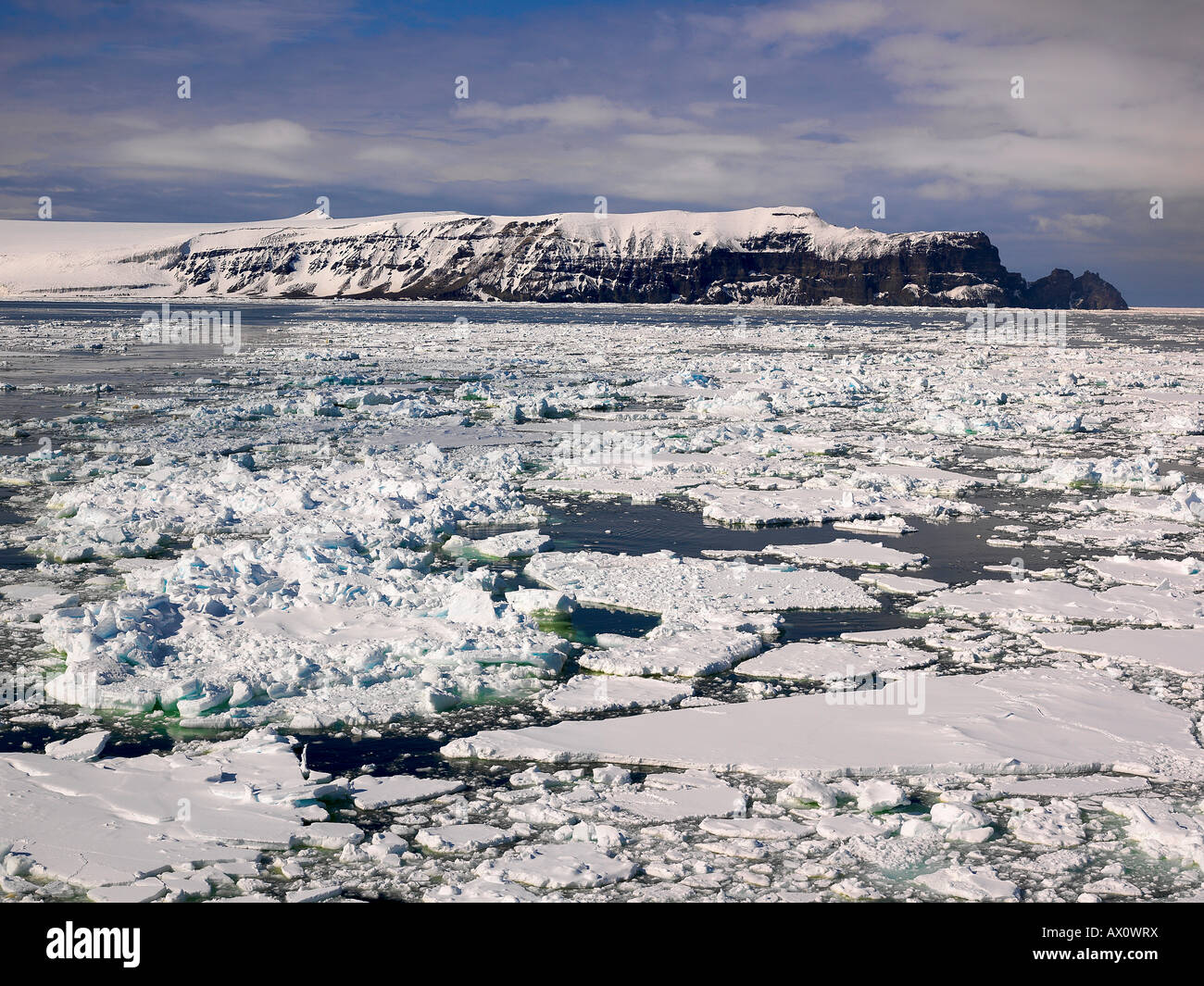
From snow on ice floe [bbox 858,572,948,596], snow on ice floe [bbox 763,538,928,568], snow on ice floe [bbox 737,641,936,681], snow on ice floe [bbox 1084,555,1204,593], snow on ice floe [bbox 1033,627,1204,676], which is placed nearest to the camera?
snow on ice floe [bbox 737,641,936,681]

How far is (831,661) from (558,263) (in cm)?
14939

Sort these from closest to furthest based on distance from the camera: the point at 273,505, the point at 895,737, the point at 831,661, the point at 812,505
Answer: the point at 895,737 < the point at 831,661 < the point at 273,505 < the point at 812,505

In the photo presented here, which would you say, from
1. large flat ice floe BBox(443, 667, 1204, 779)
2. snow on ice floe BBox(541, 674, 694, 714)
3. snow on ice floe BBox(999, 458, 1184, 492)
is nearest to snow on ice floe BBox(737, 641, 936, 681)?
large flat ice floe BBox(443, 667, 1204, 779)

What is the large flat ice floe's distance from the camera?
4992 millimetres

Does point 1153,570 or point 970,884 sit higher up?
point 1153,570

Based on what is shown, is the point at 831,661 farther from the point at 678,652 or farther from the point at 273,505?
the point at 273,505

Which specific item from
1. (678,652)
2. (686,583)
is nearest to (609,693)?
(678,652)

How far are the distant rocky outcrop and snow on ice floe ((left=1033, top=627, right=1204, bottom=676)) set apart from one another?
140m

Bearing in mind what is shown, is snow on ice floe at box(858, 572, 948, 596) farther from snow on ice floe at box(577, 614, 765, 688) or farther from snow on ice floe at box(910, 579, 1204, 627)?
snow on ice floe at box(577, 614, 765, 688)

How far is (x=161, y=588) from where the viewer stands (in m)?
7.27

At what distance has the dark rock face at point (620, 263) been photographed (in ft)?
490

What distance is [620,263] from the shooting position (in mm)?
152250

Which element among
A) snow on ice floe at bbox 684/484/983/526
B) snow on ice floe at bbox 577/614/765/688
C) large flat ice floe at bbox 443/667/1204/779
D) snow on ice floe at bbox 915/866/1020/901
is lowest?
snow on ice floe at bbox 915/866/1020/901
